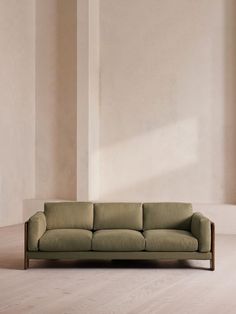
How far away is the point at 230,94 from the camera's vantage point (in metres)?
11.6

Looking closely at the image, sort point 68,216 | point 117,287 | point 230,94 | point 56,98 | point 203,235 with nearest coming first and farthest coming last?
point 117,287 < point 203,235 < point 68,216 < point 230,94 < point 56,98

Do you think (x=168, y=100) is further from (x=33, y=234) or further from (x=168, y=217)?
(x=33, y=234)

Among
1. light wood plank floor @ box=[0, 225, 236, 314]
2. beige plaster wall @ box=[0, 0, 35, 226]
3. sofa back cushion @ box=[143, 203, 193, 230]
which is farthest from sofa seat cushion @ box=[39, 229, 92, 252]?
beige plaster wall @ box=[0, 0, 35, 226]

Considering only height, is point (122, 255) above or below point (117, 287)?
above

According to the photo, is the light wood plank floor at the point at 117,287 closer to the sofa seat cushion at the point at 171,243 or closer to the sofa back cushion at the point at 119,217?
the sofa seat cushion at the point at 171,243

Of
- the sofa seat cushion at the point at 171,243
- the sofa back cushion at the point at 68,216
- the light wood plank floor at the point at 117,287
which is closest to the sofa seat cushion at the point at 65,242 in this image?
the light wood plank floor at the point at 117,287

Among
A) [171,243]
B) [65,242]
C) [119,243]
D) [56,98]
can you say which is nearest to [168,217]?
[171,243]

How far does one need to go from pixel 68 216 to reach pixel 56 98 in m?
5.20

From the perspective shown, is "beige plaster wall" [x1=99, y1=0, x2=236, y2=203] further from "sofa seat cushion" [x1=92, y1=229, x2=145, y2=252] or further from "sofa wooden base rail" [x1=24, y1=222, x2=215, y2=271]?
"sofa seat cushion" [x1=92, y1=229, x2=145, y2=252]

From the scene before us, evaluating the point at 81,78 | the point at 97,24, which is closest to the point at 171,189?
the point at 81,78

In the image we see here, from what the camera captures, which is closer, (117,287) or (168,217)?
(117,287)

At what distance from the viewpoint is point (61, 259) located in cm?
775

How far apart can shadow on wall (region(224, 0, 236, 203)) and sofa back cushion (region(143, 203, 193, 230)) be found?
3.63 metres

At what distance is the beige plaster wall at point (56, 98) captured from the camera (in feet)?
41.8
